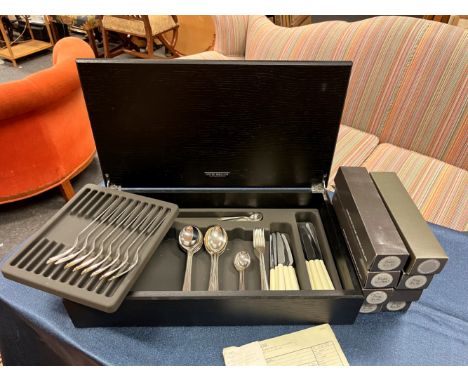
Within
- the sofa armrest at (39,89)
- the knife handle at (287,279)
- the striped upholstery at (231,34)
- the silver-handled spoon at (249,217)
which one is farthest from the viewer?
the striped upholstery at (231,34)

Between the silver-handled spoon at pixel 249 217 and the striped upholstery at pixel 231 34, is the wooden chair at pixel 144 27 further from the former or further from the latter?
the silver-handled spoon at pixel 249 217

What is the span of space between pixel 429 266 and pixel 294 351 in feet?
0.73

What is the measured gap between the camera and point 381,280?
1.61ft

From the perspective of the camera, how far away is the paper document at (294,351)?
486mm

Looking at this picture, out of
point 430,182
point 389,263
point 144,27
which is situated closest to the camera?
point 389,263

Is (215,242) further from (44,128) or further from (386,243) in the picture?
(44,128)

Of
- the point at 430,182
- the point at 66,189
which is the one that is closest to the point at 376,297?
the point at 430,182

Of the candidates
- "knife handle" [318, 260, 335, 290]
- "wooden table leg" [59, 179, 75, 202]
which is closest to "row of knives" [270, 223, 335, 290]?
"knife handle" [318, 260, 335, 290]

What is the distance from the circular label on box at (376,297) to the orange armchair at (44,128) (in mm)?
1224

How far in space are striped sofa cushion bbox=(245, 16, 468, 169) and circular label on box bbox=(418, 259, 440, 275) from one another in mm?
921

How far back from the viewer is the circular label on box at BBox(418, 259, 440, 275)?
469 millimetres

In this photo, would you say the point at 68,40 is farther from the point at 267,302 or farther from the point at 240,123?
the point at 267,302

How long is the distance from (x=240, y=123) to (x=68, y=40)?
4.24 ft

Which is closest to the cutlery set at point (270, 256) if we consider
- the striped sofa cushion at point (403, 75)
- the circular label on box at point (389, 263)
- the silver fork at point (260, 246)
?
the silver fork at point (260, 246)
